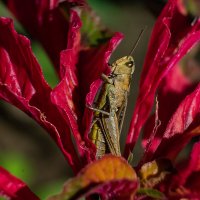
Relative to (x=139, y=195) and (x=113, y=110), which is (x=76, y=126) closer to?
(x=139, y=195)

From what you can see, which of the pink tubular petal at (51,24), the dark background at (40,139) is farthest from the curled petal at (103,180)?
the dark background at (40,139)

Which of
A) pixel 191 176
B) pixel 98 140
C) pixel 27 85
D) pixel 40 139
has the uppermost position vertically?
pixel 191 176

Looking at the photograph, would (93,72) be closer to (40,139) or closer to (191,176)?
(191,176)

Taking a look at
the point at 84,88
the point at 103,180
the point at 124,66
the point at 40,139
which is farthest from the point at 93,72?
the point at 40,139

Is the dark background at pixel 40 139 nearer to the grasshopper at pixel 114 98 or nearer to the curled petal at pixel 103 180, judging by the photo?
the grasshopper at pixel 114 98

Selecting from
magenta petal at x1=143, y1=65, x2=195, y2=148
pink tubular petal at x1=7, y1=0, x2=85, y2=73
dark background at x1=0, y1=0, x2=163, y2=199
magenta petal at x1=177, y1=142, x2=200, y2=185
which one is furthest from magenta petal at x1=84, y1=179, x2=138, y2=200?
dark background at x1=0, y1=0, x2=163, y2=199

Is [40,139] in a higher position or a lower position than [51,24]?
lower

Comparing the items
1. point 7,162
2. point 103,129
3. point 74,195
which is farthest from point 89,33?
point 7,162

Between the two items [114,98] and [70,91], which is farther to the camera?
[114,98]
